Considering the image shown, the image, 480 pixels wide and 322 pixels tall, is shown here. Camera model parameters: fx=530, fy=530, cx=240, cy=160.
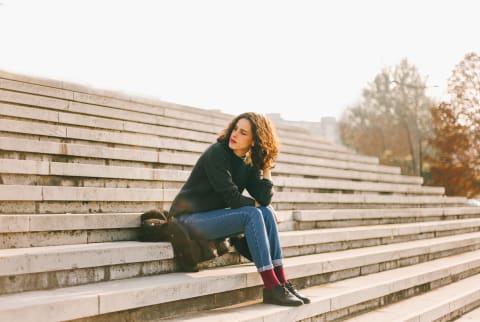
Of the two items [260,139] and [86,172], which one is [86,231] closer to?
[86,172]

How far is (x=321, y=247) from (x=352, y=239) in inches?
25.1

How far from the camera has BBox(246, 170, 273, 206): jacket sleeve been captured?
4137mm

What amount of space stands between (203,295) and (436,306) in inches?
97.3

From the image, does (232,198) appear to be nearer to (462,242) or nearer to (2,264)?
(2,264)

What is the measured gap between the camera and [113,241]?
402 centimetres

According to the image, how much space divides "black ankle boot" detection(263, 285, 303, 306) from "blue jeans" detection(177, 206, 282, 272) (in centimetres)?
17

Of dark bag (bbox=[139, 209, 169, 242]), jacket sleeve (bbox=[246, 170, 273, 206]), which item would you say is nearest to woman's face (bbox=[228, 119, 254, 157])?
jacket sleeve (bbox=[246, 170, 273, 206])

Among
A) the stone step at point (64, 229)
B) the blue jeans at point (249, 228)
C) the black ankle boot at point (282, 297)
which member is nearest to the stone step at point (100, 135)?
the stone step at point (64, 229)

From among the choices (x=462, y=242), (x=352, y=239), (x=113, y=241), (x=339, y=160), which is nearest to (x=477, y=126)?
(x=339, y=160)

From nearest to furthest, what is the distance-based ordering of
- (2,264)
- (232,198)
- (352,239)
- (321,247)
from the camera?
(2,264), (232,198), (321,247), (352,239)

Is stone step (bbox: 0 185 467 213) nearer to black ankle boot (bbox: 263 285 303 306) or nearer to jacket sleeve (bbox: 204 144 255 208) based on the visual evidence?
jacket sleeve (bbox: 204 144 255 208)

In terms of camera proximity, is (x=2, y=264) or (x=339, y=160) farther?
(x=339, y=160)

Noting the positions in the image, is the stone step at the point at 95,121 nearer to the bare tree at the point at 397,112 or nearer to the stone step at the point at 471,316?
the stone step at the point at 471,316

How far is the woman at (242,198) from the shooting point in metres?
3.68
